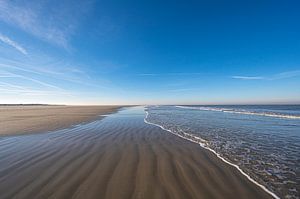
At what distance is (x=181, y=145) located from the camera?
373 inches

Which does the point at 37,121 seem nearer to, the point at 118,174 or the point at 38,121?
the point at 38,121

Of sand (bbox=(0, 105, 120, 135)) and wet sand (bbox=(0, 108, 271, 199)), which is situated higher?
sand (bbox=(0, 105, 120, 135))

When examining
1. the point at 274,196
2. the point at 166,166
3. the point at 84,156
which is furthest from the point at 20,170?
the point at 274,196

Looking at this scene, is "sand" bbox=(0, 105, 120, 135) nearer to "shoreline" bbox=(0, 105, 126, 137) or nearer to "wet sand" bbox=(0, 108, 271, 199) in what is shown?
"shoreline" bbox=(0, 105, 126, 137)

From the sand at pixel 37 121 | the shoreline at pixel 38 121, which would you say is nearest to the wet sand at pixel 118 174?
the shoreline at pixel 38 121

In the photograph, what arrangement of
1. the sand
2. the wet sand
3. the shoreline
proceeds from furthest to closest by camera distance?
the sand, the shoreline, the wet sand

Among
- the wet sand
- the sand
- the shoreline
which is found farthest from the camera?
A: the sand

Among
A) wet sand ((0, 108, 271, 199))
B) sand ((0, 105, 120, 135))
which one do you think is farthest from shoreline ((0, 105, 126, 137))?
wet sand ((0, 108, 271, 199))

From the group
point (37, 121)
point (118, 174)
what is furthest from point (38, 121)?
point (118, 174)

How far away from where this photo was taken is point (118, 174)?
5508 mm

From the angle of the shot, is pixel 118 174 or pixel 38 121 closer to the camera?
pixel 118 174

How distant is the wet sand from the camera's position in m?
4.37

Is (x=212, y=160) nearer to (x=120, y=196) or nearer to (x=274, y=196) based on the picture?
(x=274, y=196)

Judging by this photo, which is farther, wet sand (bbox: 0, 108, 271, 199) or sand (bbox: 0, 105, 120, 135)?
sand (bbox: 0, 105, 120, 135)
